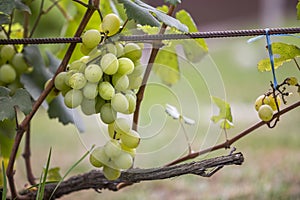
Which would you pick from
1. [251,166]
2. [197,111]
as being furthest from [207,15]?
[197,111]

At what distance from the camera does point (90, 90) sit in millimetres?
580

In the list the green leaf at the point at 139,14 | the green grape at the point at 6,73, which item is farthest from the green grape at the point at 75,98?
the green grape at the point at 6,73

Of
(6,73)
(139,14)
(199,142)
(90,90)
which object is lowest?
(199,142)

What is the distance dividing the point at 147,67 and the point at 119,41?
100 mm

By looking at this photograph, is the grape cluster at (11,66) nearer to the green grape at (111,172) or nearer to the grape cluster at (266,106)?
the green grape at (111,172)

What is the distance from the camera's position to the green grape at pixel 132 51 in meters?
0.62

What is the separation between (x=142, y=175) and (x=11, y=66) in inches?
10.8

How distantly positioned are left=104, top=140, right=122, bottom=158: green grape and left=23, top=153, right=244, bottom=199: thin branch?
0.21 ft

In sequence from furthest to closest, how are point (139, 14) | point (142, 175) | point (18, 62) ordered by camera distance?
point (18, 62) → point (142, 175) → point (139, 14)

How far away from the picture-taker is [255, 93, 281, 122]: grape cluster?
0.65m

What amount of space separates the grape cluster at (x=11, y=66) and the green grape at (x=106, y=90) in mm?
228

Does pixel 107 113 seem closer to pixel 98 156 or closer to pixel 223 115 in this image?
pixel 98 156

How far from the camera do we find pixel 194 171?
1.96 ft

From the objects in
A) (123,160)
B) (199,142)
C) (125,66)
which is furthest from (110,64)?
(199,142)
